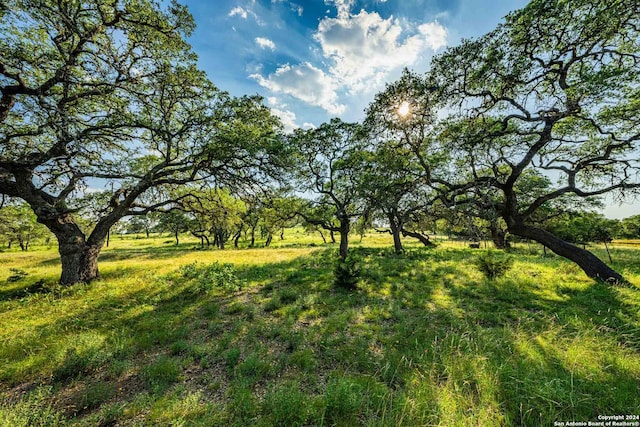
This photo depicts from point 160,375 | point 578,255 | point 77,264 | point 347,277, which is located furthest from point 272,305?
point 578,255

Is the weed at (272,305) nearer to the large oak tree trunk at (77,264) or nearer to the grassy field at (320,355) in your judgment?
the grassy field at (320,355)

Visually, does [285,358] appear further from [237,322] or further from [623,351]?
[623,351]

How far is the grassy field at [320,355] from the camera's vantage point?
3.53 metres

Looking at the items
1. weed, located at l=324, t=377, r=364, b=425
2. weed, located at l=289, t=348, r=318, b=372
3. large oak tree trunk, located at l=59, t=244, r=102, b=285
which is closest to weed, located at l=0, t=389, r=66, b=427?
weed, located at l=289, t=348, r=318, b=372

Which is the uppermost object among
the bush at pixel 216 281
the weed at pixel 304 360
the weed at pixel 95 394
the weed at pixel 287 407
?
the bush at pixel 216 281

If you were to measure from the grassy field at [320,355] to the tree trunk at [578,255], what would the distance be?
71 cm

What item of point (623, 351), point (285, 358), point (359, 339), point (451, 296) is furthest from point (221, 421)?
point (451, 296)

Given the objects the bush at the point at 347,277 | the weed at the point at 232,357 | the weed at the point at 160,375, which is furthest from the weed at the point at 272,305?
the weed at the point at 160,375

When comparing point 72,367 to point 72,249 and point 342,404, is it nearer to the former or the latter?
point 342,404

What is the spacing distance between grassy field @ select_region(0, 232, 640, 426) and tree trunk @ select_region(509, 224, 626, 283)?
708mm

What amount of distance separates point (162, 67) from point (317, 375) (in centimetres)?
1233

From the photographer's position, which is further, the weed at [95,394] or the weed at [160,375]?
the weed at [160,375]

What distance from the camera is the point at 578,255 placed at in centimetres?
1098

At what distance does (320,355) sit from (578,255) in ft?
45.9
